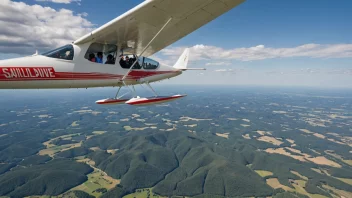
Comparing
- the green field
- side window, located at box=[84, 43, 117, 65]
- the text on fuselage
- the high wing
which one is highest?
the high wing

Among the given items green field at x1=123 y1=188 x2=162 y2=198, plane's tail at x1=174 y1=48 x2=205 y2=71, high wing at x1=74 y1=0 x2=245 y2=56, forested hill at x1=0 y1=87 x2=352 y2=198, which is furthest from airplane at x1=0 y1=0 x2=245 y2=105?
green field at x1=123 y1=188 x2=162 y2=198

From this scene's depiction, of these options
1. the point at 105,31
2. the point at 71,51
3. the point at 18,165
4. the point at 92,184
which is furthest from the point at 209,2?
the point at 18,165

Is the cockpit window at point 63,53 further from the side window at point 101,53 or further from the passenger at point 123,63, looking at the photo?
the passenger at point 123,63

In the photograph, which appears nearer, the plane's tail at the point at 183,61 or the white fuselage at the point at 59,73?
the white fuselage at the point at 59,73

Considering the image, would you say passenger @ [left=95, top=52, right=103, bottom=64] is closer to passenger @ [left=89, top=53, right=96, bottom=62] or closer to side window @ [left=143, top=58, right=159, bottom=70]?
passenger @ [left=89, top=53, right=96, bottom=62]

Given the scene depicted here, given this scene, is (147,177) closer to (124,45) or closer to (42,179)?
(42,179)

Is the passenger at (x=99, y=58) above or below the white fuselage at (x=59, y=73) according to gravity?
above

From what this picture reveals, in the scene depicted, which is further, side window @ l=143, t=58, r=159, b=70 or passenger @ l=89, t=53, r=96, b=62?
side window @ l=143, t=58, r=159, b=70

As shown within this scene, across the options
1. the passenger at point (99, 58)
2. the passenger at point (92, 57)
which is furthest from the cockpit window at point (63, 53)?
the passenger at point (99, 58)
